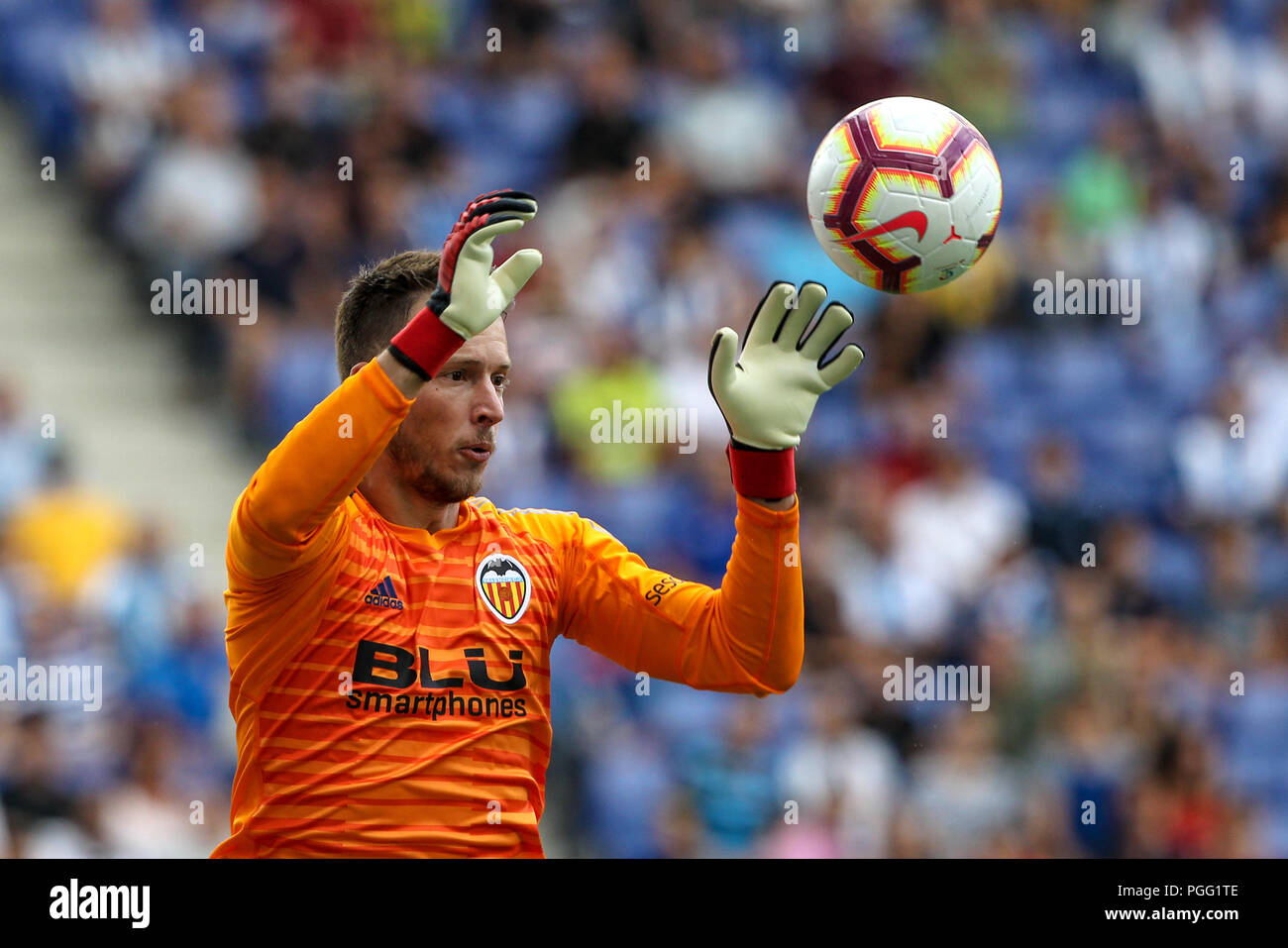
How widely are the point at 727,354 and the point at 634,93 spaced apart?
26.6 feet

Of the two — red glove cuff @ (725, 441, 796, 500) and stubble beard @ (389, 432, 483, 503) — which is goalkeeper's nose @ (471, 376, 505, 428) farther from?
red glove cuff @ (725, 441, 796, 500)

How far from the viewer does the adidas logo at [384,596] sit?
414cm

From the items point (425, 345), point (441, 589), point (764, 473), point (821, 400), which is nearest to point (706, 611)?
point (764, 473)

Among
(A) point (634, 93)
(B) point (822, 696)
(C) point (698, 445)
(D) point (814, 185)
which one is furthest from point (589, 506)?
(D) point (814, 185)

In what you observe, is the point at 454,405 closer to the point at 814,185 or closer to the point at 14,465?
the point at 814,185

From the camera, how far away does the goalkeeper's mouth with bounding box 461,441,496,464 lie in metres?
4.29

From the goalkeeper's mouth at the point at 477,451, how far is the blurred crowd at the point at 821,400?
4.27 m

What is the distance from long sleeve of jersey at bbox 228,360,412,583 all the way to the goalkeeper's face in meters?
0.41

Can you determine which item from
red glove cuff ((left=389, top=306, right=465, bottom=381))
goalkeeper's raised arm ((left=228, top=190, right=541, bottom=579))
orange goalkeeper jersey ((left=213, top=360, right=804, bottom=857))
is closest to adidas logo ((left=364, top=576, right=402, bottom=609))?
orange goalkeeper jersey ((left=213, top=360, right=804, bottom=857))

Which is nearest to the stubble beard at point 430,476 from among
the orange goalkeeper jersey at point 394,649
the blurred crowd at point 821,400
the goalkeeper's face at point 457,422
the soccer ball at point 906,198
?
the goalkeeper's face at point 457,422

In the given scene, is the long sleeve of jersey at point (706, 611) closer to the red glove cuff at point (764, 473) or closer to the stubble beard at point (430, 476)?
the red glove cuff at point (764, 473)

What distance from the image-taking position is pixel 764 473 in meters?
4.29

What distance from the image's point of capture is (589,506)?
979cm

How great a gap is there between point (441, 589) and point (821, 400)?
654cm
